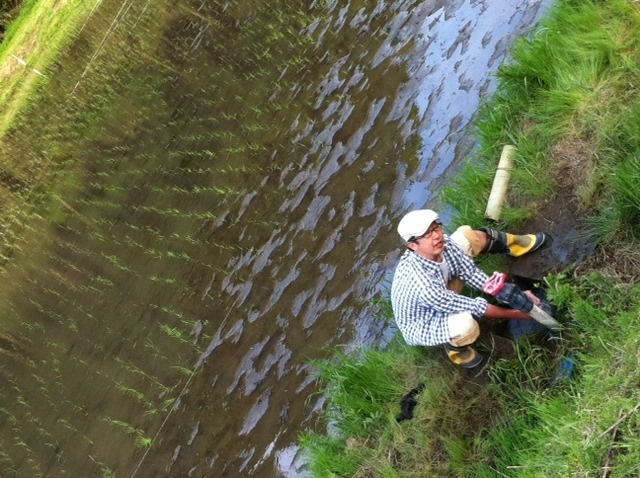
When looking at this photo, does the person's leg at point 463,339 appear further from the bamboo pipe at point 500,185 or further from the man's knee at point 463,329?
the bamboo pipe at point 500,185

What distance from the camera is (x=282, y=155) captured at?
20.7 ft

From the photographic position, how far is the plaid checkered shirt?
340 centimetres

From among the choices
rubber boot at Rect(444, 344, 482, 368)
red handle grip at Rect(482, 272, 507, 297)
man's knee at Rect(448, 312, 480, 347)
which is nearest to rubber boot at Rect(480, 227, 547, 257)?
red handle grip at Rect(482, 272, 507, 297)

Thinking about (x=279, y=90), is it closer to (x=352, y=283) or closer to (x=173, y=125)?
(x=173, y=125)

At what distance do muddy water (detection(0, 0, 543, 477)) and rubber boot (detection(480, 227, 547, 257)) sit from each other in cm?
139

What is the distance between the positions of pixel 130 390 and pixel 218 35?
491 cm

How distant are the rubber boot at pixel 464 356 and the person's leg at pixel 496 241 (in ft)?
1.94

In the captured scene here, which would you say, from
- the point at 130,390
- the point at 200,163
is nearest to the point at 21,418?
the point at 130,390

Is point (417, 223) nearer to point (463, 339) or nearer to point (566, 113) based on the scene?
point (463, 339)

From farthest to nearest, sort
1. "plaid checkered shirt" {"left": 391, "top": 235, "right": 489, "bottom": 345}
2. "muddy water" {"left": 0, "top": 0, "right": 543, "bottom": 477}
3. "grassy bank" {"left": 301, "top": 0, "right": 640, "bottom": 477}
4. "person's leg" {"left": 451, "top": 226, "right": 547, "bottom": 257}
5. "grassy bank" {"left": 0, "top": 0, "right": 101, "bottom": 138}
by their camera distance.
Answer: "grassy bank" {"left": 0, "top": 0, "right": 101, "bottom": 138}
"muddy water" {"left": 0, "top": 0, "right": 543, "bottom": 477}
"person's leg" {"left": 451, "top": 226, "right": 547, "bottom": 257}
"plaid checkered shirt" {"left": 391, "top": 235, "right": 489, "bottom": 345}
"grassy bank" {"left": 301, "top": 0, "right": 640, "bottom": 477}

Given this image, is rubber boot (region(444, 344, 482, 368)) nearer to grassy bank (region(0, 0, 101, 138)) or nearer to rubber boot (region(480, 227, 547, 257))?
rubber boot (region(480, 227, 547, 257))

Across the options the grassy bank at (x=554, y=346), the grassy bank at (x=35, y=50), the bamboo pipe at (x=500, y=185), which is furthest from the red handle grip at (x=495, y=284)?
the grassy bank at (x=35, y=50)

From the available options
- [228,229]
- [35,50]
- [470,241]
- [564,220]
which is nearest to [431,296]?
[470,241]

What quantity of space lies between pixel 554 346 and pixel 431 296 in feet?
2.66
